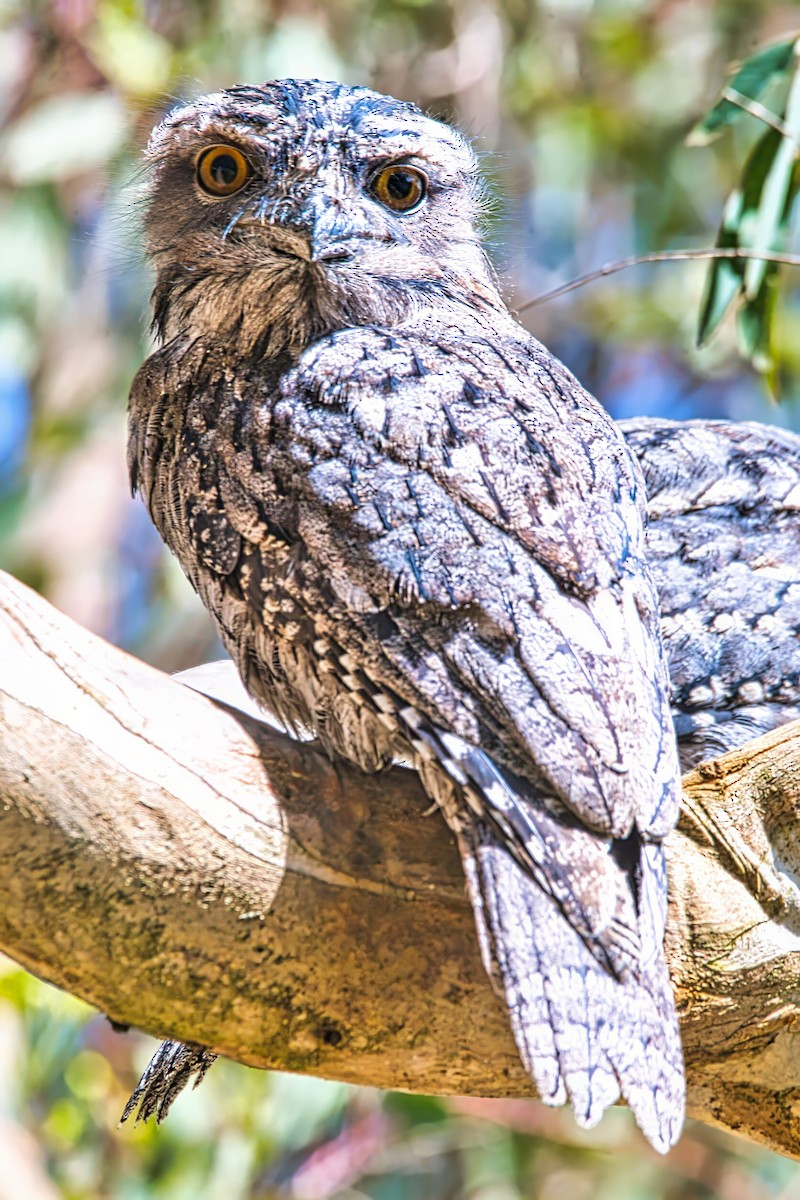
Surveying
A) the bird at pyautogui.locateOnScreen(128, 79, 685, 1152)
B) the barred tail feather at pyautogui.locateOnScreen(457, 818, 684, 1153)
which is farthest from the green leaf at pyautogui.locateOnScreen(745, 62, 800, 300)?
the barred tail feather at pyautogui.locateOnScreen(457, 818, 684, 1153)

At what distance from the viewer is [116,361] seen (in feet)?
23.8

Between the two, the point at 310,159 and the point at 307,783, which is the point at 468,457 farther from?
the point at 310,159

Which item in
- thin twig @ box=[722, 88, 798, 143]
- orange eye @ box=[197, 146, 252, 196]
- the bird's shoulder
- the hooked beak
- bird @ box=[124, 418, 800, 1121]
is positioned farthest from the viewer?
thin twig @ box=[722, 88, 798, 143]

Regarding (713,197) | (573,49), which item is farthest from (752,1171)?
(573,49)

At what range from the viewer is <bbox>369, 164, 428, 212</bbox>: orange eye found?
2.79 meters

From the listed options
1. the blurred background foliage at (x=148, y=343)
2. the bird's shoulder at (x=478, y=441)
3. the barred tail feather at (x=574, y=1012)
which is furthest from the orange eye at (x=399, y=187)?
the blurred background foliage at (x=148, y=343)

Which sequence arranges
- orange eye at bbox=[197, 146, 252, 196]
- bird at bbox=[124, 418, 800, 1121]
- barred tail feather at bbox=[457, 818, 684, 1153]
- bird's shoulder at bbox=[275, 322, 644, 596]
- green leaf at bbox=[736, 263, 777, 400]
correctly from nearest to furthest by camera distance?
1. barred tail feather at bbox=[457, 818, 684, 1153]
2. bird's shoulder at bbox=[275, 322, 644, 596]
3. orange eye at bbox=[197, 146, 252, 196]
4. bird at bbox=[124, 418, 800, 1121]
5. green leaf at bbox=[736, 263, 777, 400]

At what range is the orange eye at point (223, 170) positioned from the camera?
275cm

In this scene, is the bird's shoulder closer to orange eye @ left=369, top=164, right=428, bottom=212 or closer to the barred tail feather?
orange eye @ left=369, top=164, right=428, bottom=212

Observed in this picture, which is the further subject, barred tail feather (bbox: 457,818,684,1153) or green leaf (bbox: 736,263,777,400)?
green leaf (bbox: 736,263,777,400)

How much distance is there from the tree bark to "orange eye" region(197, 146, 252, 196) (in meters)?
1.08

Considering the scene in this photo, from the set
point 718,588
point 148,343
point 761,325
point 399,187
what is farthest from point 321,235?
point 148,343

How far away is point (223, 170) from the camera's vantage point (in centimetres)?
279

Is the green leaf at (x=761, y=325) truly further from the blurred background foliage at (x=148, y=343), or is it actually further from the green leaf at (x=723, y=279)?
the blurred background foliage at (x=148, y=343)
